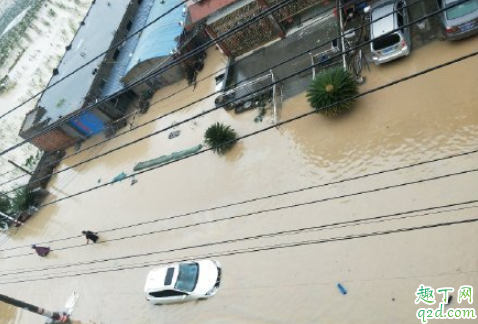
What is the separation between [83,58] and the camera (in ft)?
88.4

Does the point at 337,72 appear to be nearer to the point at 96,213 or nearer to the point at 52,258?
the point at 96,213

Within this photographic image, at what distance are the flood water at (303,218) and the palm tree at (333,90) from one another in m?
0.57

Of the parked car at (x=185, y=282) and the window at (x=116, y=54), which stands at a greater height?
the window at (x=116, y=54)

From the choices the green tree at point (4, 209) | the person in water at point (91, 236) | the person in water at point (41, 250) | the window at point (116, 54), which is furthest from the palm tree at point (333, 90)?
the green tree at point (4, 209)

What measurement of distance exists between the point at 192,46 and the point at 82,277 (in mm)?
14342

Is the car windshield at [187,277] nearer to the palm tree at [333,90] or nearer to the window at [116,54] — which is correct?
the palm tree at [333,90]

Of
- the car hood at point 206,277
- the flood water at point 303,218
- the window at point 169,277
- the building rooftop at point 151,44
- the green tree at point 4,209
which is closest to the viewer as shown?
the flood water at point 303,218

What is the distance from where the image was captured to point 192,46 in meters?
23.7

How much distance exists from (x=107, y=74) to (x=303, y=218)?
17.1 meters

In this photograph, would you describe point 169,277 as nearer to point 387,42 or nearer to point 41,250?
point 41,250

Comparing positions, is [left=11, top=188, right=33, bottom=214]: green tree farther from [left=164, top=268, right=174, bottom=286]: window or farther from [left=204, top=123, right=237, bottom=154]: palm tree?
[left=164, top=268, right=174, bottom=286]: window

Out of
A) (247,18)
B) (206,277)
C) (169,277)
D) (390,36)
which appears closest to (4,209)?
(169,277)

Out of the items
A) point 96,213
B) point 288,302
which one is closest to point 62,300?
point 96,213

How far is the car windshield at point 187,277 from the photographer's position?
49.6ft
